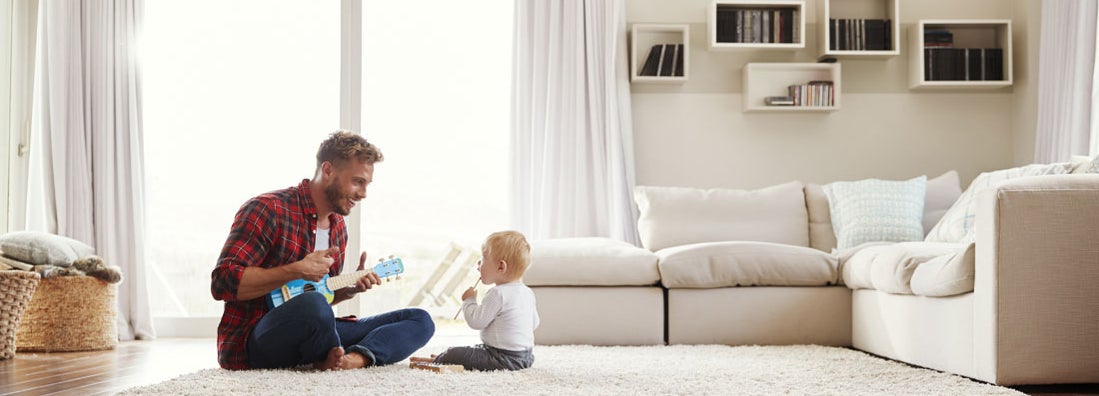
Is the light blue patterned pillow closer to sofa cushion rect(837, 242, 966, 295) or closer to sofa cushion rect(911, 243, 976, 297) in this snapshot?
sofa cushion rect(837, 242, 966, 295)

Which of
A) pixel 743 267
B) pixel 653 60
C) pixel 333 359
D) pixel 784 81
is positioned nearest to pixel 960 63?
pixel 784 81

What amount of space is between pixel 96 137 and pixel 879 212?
11.5ft

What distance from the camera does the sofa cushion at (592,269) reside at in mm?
3926

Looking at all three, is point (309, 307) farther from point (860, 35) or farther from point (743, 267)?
point (860, 35)

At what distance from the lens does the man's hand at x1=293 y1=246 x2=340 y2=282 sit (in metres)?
2.63

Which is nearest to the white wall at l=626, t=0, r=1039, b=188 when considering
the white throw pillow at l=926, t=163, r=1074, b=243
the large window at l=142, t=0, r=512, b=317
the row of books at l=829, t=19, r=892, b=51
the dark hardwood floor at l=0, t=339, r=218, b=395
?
the row of books at l=829, t=19, r=892, b=51

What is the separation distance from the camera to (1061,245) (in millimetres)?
2648

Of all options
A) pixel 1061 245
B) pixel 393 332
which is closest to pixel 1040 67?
pixel 1061 245

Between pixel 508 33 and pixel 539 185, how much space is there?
2.76 ft

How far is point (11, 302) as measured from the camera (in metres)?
3.73

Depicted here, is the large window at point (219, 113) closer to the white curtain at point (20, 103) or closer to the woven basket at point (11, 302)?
the white curtain at point (20, 103)

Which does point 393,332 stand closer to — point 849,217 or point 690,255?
point 690,255

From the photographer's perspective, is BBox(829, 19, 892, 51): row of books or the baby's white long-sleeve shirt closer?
the baby's white long-sleeve shirt

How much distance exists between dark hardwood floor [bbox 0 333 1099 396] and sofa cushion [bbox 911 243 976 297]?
12.7 inches
